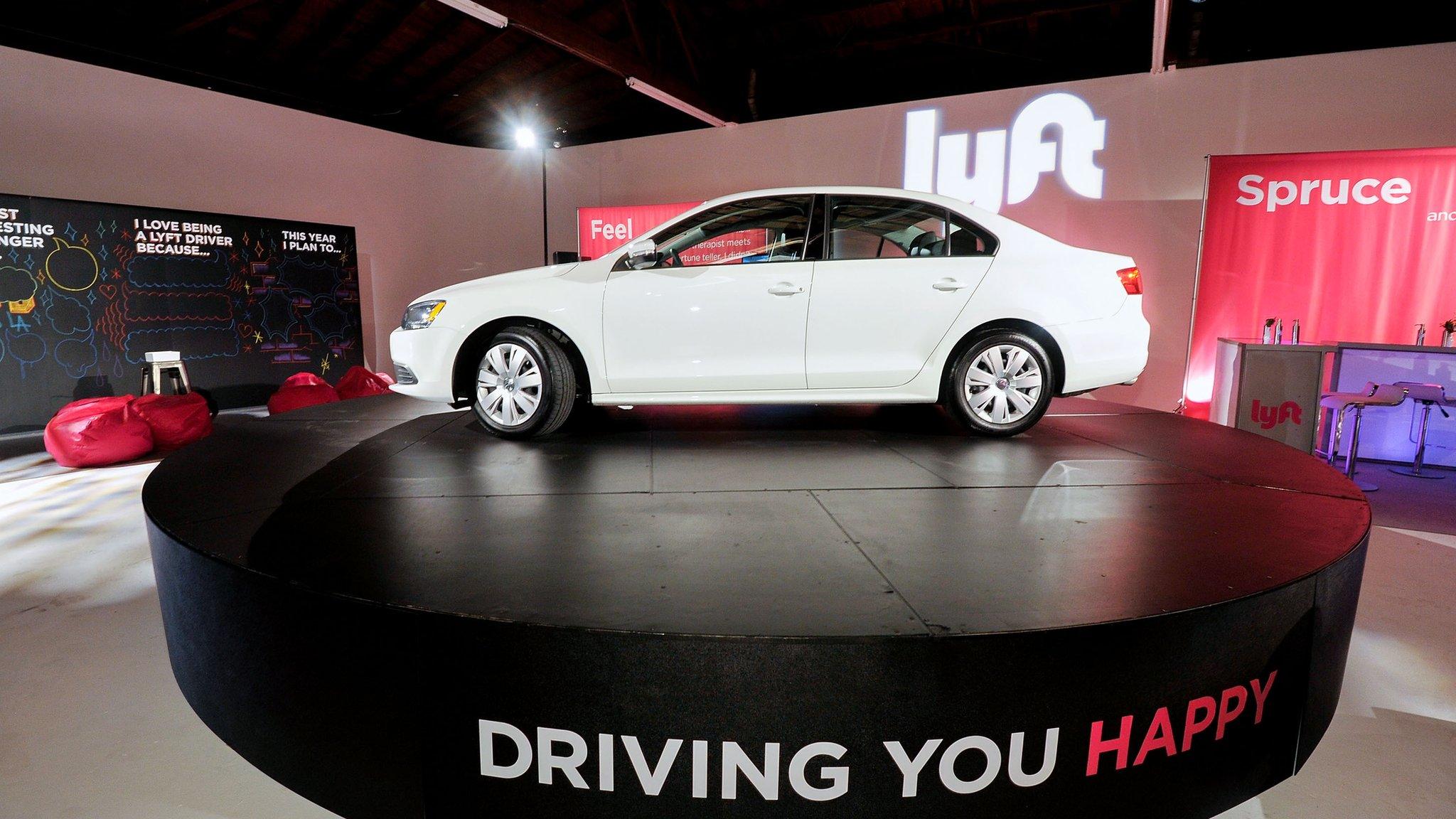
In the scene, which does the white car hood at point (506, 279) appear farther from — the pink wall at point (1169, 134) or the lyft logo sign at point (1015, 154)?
the pink wall at point (1169, 134)

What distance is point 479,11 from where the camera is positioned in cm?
618

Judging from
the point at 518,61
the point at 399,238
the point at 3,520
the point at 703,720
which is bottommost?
the point at 3,520

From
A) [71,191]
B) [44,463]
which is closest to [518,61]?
[71,191]

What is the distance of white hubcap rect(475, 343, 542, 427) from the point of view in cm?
338

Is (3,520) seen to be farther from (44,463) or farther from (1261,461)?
(1261,461)

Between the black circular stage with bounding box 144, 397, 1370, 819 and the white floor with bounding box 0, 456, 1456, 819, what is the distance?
0.12 m

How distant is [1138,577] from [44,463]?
725 cm

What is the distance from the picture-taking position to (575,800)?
5.01ft

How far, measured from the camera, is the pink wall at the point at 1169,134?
5.93m

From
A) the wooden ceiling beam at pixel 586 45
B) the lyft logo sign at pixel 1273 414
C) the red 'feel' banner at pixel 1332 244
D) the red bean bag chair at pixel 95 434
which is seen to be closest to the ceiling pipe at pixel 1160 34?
the red 'feel' banner at pixel 1332 244

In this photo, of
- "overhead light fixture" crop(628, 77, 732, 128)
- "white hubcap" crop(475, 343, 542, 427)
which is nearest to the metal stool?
"white hubcap" crop(475, 343, 542, 427)

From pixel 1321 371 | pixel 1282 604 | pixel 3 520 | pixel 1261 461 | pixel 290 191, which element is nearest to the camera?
pixel 1282 604

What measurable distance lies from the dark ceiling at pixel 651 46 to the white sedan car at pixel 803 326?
4.43 meters

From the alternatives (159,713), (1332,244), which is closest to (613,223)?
(1332,244)
